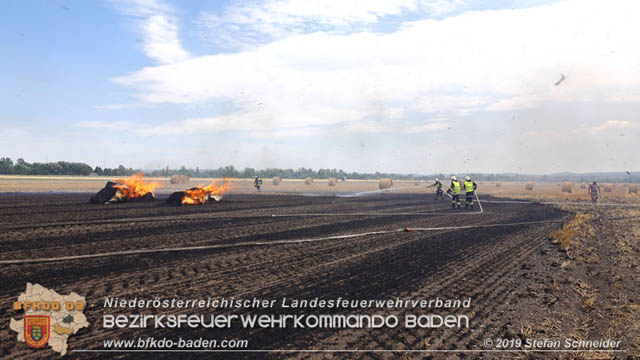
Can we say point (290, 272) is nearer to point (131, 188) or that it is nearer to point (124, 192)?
point (124, 192)

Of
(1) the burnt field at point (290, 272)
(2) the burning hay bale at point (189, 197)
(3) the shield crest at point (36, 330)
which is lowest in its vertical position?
(3) the shield crest at point (36, 330)

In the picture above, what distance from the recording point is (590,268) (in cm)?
1064

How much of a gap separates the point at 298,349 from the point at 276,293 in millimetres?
2493

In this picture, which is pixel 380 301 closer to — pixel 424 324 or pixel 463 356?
pixel 424 324

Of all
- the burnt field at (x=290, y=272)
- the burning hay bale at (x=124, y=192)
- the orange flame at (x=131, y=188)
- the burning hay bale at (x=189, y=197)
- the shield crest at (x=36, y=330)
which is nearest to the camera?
the shield crest at (x=36, y=330)

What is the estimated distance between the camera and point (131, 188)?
2948cm

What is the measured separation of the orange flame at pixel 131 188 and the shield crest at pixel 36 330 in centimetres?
2403

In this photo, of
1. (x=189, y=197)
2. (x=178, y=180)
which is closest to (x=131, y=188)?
(x=189, y=197)

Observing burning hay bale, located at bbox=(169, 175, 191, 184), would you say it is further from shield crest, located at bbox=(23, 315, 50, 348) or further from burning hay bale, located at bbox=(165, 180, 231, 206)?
shield crest, located at bbox=(23, 315, 50, 348)

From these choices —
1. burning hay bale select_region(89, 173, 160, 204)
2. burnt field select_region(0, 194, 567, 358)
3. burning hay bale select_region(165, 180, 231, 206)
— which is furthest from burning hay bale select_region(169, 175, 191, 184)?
burnt field select_region(0, 194, 567, 358)

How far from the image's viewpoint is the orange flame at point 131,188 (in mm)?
28531

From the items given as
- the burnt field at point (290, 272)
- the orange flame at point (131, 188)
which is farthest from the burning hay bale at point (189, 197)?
the burnt field at point (290, 272)

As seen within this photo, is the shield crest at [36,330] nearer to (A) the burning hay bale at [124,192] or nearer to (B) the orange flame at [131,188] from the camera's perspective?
(A) the burning hay bale at [124,192]

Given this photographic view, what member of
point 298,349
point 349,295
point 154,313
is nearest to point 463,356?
point 298,349
